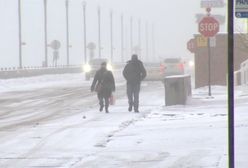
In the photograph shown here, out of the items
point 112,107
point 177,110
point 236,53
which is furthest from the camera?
point 236,53

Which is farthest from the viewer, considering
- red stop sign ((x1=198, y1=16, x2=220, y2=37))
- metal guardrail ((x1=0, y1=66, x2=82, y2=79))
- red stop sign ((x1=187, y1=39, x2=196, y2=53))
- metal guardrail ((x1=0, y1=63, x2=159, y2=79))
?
metal guardrail ((x1=0, y1=66, x2=82, y2=79))

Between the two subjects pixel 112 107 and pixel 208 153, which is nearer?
pixel 208 153

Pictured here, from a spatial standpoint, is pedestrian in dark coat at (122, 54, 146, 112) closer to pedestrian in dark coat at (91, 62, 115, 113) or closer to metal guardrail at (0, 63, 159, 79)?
pedestrian in dark coat at (91, 62, 115, 113)

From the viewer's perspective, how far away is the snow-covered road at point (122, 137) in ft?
36.9

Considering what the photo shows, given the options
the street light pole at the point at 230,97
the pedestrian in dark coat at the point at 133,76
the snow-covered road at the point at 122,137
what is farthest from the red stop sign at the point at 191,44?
the street light pole at the point at 230,97

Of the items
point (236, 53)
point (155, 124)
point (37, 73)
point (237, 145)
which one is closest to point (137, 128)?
point (155, 124)

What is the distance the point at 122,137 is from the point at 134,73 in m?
7.17

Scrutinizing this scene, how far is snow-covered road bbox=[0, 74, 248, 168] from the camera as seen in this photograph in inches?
443

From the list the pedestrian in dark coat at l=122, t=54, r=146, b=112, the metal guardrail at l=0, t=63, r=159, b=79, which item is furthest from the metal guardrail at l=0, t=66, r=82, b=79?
the pedestrian in dark coat at l=122, t=54, r=146, b=112

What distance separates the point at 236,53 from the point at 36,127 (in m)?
18.7

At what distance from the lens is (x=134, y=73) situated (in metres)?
21.2

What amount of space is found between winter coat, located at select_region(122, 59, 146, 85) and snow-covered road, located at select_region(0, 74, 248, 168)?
3.32ft

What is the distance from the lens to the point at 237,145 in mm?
12297

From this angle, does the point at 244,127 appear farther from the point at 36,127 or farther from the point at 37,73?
the point at 37,73
